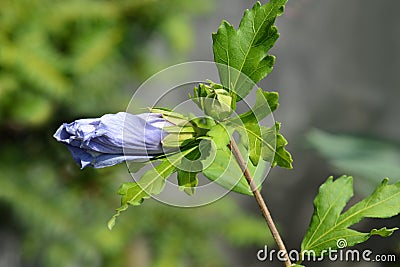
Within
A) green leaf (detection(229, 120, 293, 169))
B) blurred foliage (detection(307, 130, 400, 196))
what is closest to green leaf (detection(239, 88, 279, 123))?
green leaf (detection(229, 120, 293, 169))

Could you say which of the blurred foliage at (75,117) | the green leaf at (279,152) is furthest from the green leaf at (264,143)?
the blurred foliage at (75,117)

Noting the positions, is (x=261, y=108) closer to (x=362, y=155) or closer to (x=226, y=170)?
(x=226, y=170)

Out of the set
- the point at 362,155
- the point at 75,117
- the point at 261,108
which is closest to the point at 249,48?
the point at 261,108

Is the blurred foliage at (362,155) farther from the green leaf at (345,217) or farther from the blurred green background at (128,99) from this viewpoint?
the green leaf at (345,217)

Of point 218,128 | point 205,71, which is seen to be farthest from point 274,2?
point 205,71

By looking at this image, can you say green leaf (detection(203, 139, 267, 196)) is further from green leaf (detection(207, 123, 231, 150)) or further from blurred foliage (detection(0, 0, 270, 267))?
blurred foliage (detection(0, 0, 270, 267))

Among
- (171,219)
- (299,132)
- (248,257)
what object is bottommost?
(248,257)

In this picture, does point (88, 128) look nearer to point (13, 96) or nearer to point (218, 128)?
point (218, 128)
